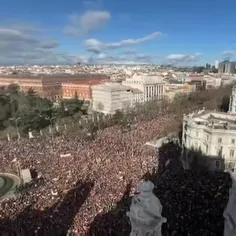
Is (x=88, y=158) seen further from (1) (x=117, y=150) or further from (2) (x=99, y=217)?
(2) (x=99, y=217)

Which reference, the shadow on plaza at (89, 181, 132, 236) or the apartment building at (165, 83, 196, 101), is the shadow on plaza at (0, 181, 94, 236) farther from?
the apartment building at (165, 83, 196, 101)

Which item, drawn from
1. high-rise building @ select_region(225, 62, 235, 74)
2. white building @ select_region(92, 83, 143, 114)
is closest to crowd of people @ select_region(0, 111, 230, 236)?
white building @ select_region(92, 83, 143, 114)

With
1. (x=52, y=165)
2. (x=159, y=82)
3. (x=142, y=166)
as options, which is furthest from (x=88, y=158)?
(x=159, y=82)

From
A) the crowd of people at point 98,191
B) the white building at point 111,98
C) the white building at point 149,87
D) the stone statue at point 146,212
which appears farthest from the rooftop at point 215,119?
the white building at point 149,87

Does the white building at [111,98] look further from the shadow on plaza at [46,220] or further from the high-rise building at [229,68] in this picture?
the high-rise building at [229,68]

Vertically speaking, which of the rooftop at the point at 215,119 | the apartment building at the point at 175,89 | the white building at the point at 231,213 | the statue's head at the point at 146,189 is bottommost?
the apartment building at the point at 175,89
